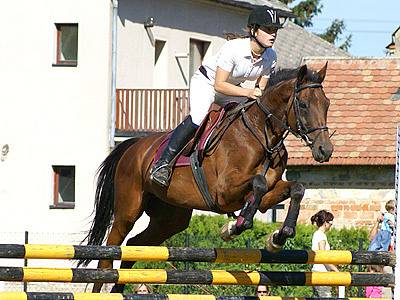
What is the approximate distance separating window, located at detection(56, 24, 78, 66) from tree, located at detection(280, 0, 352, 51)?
2654 centimetres

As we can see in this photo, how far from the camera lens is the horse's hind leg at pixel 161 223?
984 centimetres

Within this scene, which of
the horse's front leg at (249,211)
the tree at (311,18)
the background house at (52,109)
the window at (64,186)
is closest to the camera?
the horse's front leg at (249,211)

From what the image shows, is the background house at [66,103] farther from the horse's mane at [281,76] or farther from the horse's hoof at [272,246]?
the horse's hoof at [272,246]

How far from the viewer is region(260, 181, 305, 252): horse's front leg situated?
7.80 metres

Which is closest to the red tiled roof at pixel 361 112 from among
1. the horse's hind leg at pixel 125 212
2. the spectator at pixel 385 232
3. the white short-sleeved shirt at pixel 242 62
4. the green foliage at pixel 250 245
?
the green foliage at pixel 250 245

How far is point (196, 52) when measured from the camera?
28.6 m

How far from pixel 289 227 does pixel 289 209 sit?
21 centimetres

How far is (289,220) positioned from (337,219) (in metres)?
15.8

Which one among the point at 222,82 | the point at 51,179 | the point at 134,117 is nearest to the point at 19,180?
the point at 51,179

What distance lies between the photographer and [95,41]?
25297 mm

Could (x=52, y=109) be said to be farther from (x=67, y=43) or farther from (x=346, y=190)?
(x=346, y=190)

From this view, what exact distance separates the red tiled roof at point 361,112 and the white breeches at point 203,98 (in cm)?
1421

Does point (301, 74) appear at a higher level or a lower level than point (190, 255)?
higher

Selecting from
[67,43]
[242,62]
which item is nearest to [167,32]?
[67,43]
